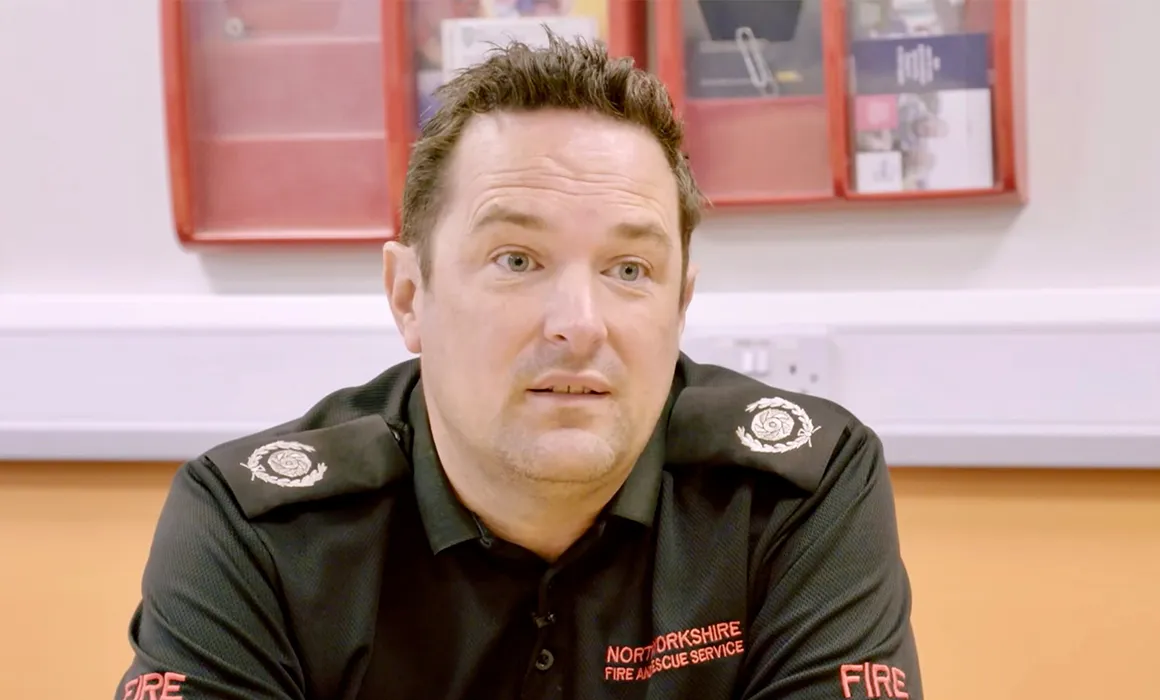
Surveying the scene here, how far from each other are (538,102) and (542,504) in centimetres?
43

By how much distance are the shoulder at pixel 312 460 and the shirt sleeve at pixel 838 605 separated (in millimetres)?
445

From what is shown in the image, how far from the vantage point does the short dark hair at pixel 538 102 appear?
1.17 metres

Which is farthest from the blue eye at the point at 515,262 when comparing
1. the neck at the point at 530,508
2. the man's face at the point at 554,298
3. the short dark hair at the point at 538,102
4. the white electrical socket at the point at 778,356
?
the white electrical socket at the point at 778,356

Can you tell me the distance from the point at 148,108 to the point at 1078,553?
1561 millimetres

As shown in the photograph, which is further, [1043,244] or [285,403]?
[285,403]

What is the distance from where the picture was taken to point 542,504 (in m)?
1.19

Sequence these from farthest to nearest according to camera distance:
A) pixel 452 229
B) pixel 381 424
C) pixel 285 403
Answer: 1. pixel 285 403
2. pixel 381 424
3. pixel 452 229

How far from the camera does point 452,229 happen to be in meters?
1.18

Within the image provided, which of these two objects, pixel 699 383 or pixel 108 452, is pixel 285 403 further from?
pixel 699 383

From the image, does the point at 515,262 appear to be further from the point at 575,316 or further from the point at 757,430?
the point at 757,430

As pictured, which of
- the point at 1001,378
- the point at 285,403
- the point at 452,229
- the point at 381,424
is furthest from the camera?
the point at 285,403

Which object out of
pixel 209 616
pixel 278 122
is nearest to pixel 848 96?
pixel 278 122

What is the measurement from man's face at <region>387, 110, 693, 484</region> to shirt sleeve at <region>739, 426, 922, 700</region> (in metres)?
0.21

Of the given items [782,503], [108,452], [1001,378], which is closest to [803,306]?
[1001,378]
